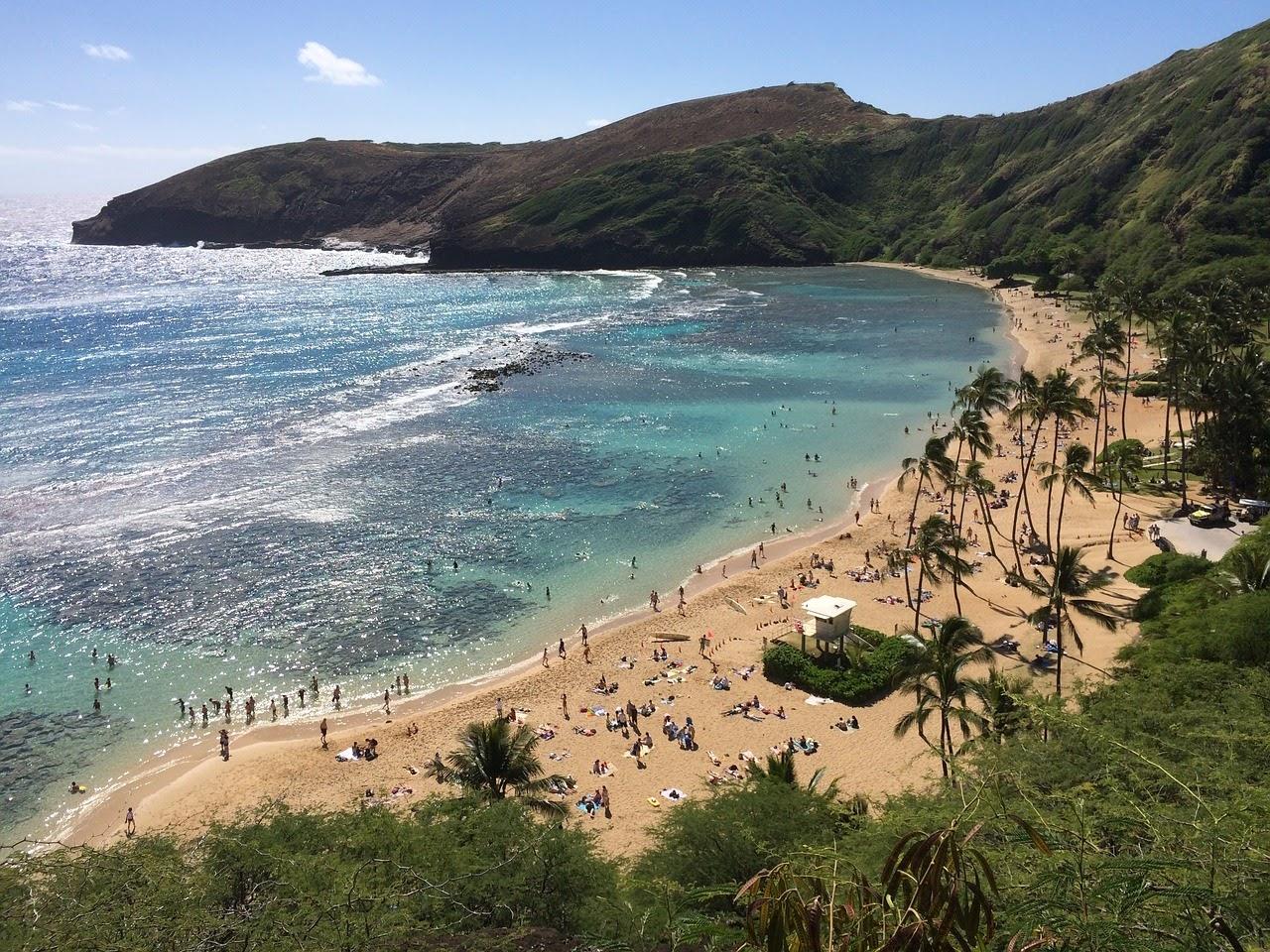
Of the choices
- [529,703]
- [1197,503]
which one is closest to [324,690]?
[529,703]

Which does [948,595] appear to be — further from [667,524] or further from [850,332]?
[850,332]

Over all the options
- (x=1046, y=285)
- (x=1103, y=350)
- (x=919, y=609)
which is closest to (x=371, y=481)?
(x=919, y=609)

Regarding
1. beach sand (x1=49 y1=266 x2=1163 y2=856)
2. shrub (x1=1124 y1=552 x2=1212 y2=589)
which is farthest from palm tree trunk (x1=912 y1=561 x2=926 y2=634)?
shrub (x1=1124 y1=552 x2=1212 y2=589)

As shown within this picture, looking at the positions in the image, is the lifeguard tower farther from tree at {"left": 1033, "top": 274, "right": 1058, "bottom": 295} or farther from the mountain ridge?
tree at {"left": 1033, "top": 274, "right": 1058, "bottom": 295}

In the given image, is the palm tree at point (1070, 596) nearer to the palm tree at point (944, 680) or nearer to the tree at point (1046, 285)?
the palm tree at point (944, 680)

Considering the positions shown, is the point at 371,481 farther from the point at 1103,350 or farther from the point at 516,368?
the point at 1103,350

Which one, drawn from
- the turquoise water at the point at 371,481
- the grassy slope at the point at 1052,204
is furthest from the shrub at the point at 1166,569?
the grassy slope at the point at 1052,204
